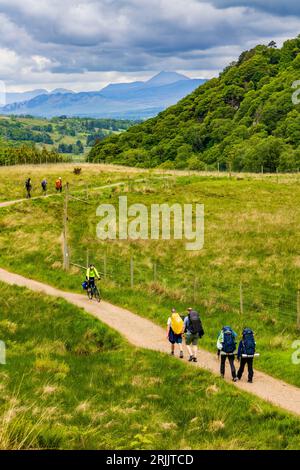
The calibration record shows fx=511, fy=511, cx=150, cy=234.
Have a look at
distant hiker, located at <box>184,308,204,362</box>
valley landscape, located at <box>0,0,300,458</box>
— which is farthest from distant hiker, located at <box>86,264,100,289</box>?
distant hiker, located at <box>184,308,204,362</box>

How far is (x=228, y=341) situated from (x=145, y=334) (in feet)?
20.1

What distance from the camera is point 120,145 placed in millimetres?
158250

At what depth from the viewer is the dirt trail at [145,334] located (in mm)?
15752

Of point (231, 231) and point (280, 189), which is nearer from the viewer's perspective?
point (231, 231)

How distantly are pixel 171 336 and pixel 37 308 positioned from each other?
8.31 metres

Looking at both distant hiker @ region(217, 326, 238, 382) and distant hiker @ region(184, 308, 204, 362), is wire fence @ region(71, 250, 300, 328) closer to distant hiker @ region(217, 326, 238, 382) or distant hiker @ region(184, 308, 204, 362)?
distant hiker @ region(184, 308, 204, 362)

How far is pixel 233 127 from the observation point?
142 meters

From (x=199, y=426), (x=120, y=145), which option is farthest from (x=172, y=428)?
(x=120, y=145)

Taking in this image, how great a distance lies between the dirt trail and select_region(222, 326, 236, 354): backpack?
1.06 m

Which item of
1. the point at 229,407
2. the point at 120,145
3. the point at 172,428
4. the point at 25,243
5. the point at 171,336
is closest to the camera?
the point at 172,428

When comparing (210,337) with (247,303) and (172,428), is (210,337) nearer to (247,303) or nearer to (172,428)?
(247,303)

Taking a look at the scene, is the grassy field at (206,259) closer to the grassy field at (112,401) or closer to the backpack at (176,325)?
the backpack at (176,325)

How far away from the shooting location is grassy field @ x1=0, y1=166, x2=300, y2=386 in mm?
23548

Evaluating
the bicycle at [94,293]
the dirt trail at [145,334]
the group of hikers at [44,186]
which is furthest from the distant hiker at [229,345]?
the group of hikers at [44,186]
